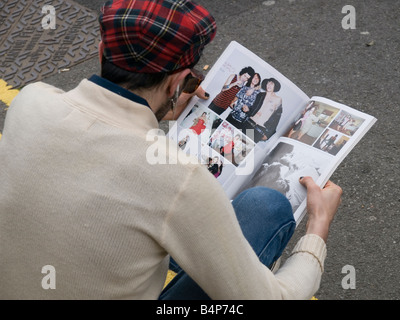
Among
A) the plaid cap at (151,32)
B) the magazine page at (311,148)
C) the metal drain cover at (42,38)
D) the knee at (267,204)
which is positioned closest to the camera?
the plaid cap at (151,32)

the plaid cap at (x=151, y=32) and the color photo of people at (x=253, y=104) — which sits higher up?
the plaid cap at (x=151, y=32)

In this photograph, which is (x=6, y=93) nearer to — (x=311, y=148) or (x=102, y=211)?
(x=311, y=148)

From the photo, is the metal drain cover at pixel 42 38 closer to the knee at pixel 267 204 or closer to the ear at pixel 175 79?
the knee at pixel 267 204

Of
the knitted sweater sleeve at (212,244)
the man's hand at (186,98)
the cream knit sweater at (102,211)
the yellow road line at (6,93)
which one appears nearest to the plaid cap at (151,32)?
the cream knit sweater at (102,211)

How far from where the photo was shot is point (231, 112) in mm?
1841

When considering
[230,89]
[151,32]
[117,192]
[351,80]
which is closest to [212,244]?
[117,192]

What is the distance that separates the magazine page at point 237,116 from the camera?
179 cm

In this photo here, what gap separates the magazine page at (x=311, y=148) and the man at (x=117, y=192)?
0.54 meters

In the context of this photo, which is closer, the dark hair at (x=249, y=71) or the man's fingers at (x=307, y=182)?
the man's fingers at (x=307, y=182)

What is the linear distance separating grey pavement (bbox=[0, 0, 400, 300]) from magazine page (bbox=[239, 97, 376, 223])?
696 millimetres

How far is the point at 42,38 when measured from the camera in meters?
3.60
